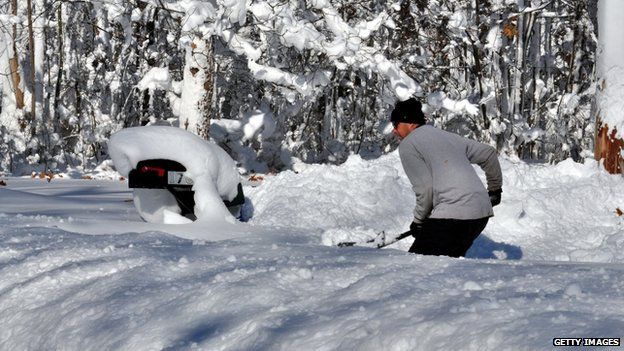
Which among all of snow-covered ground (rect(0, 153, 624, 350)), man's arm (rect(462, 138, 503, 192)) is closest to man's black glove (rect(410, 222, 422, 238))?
man's arm (rect(462, 138, 503, 192))

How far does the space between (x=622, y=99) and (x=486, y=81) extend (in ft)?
20.4

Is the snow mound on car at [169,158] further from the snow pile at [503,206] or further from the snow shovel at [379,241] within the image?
the snow shovel at [379,241]

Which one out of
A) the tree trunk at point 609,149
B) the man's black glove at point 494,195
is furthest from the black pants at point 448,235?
the tree trunk at point 609,149

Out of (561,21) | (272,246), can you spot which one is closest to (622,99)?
(272,246)

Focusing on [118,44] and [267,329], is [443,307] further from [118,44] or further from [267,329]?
[118,44]

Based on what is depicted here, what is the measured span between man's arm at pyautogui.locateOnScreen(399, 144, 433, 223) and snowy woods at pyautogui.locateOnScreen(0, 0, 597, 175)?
201 inches

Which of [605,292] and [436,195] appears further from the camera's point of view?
[436,195]

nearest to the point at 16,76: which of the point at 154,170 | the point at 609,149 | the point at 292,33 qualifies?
the point at 292,33

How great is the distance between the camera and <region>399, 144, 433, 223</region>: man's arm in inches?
218

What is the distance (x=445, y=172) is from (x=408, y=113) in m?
0.50

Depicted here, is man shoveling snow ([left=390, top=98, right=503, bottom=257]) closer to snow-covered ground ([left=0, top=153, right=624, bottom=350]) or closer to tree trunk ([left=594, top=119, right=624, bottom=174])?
snow-covered ground ([left=0, top=153, right=624, bottom=350])

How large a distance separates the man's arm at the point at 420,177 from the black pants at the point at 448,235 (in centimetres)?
10

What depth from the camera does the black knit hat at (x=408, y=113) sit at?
5.62 m

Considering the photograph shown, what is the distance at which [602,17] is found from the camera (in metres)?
10.5
